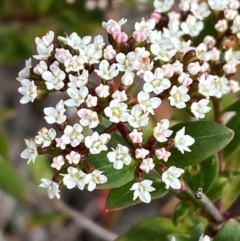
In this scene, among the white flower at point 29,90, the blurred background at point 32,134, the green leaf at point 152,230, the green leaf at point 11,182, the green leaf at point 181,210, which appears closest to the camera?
the white flower at point 29,90

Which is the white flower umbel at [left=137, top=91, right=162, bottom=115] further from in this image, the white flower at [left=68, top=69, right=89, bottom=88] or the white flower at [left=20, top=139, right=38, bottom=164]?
the white flower at [left=20, top=139, right=38, bottom=164]

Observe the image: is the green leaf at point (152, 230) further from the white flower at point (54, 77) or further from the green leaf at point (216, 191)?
the white flower at point (54, 77)

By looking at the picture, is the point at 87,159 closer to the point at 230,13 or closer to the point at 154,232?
the point at 154,232

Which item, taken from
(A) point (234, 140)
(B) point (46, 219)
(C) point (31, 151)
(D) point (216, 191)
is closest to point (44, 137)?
(C) point (31, 151)

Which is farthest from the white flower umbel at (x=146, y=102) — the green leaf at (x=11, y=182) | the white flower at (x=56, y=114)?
the green leaf at (x=11, y=182)

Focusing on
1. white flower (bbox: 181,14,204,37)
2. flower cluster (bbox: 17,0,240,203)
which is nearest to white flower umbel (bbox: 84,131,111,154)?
flower cluster (bbox: 17,0,240,203)

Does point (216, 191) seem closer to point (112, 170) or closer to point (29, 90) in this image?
point (112, 170)

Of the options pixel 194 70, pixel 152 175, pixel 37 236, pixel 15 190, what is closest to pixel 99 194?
pixel 37 236
